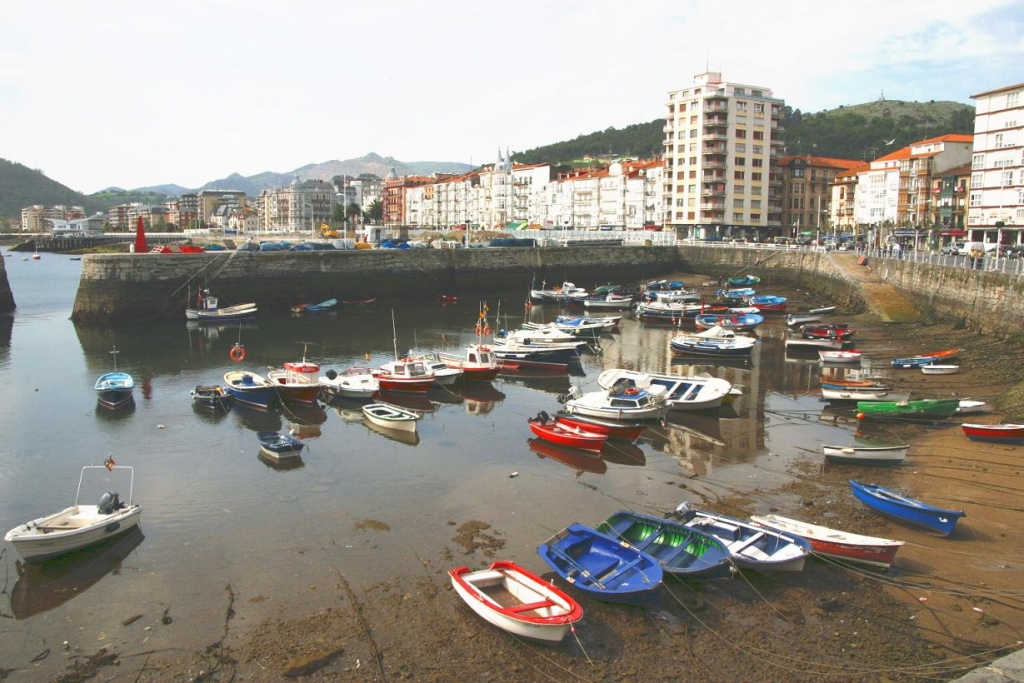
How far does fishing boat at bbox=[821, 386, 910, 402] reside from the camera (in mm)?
27672

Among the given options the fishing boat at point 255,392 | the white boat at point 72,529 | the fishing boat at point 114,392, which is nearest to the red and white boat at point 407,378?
the fishing boat at point 255,392

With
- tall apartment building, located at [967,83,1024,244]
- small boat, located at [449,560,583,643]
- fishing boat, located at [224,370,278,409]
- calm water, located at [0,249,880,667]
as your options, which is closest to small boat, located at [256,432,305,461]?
calm water, located at [0,249,880,667]

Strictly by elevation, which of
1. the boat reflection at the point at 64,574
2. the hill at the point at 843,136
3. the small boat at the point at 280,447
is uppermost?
the hill at the point at 843,136

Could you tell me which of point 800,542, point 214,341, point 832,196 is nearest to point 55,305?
point 214,341

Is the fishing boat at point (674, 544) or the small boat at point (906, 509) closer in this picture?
the fishing boat at point (674, 544)

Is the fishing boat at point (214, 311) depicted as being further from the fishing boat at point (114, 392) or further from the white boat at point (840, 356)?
the white boat at point (840, 356)

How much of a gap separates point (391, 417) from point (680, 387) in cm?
1117

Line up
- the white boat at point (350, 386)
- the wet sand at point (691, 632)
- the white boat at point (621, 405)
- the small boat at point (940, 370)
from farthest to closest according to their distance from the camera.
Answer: the small boat at point (940, 370)
the white boat at point (350, 386)
the white boat at point (621, 405)
the wet sand at point (691, 632)

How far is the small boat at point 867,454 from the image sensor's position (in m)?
21.5

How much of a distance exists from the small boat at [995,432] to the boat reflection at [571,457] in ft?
35.9

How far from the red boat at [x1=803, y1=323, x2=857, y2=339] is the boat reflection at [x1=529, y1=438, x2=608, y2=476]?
862 inches

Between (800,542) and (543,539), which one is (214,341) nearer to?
(543,539)

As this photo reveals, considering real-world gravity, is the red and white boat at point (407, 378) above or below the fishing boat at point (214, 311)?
below

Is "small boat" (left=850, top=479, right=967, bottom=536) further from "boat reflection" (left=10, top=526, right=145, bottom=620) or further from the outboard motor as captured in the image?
the outboard motor
